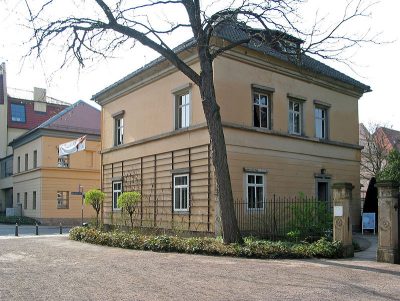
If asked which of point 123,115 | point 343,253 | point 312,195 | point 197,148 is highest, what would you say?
point 123,115

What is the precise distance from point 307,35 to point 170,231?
10110 millimetres

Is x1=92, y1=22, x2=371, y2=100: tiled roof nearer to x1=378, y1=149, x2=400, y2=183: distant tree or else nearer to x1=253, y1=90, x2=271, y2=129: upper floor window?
x1=253, y1=90, x2=271, y2=129: upper floor window

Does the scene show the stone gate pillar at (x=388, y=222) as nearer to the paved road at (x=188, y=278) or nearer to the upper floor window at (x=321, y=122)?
the paved road at (x=188, y=278)

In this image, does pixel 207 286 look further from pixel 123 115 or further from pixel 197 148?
pixel 123 115

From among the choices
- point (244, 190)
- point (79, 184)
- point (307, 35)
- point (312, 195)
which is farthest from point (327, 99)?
point (79, 184)

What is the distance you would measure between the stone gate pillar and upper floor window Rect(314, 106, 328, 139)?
10494 mm

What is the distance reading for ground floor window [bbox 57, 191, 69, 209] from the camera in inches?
1566

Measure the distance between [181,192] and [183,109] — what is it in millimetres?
3554

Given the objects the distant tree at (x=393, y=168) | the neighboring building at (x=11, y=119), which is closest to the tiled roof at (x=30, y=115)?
the neighboring building at (x=11, y=119)

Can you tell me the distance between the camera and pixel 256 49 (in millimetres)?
19375

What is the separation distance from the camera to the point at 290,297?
7.85 meters

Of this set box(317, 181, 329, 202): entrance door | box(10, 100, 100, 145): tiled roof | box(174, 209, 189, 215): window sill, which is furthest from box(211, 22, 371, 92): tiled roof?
box(10, 100, 100, 145): tiled roof

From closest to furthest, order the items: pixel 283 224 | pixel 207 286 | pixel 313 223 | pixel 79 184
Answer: pixel 207 286 < pixel 313 223 < pixel 283 224 < pixel 79 184

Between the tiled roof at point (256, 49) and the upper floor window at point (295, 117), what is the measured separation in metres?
1.68
